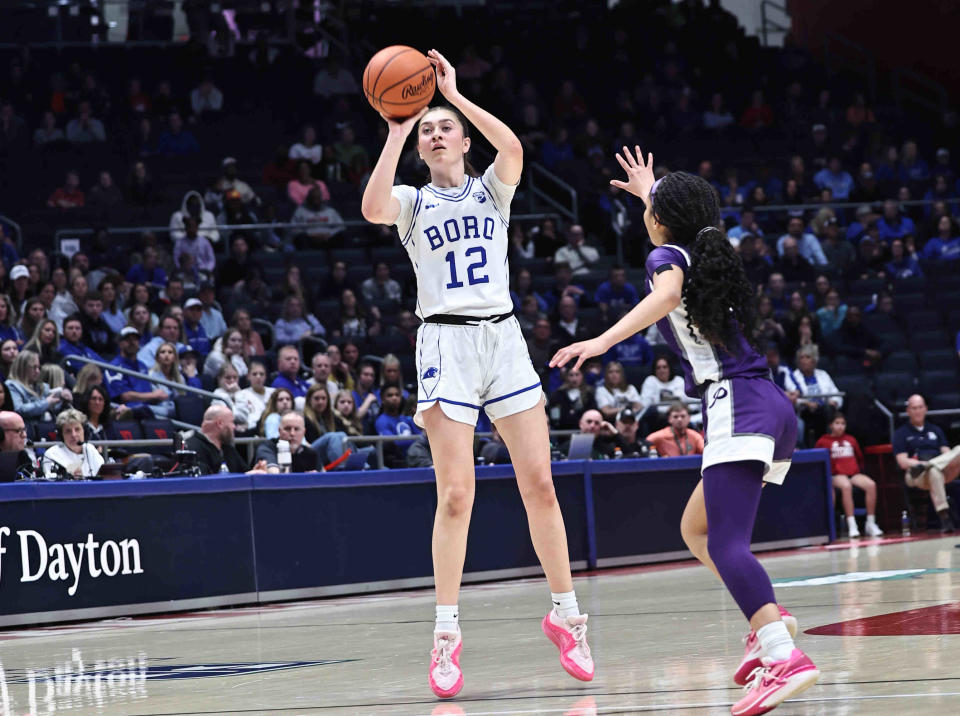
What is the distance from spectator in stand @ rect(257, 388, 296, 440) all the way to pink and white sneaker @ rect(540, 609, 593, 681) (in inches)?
301

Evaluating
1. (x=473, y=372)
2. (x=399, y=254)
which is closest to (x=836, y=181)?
(x=399, y=254)

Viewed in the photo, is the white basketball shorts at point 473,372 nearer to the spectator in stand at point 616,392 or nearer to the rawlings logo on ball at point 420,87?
the rawlings logo on ball at point 420,87

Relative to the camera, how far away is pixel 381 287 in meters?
18.1

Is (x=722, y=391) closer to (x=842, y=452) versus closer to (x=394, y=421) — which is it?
(x=394, y=421)

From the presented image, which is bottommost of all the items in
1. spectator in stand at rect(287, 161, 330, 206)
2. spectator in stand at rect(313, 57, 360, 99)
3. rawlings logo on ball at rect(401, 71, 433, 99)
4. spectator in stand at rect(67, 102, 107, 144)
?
rawlings logo on ball at rect(401, 71, 433, 99)

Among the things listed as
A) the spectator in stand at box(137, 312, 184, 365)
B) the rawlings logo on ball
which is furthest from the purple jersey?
the spectator in stand at box(137, 312, 184, 365)

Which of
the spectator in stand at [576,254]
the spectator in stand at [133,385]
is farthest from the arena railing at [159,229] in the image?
the spectator in stand at [133,385]

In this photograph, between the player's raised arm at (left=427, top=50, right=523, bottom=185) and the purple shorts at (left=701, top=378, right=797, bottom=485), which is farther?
the player's raised arm at (left=427, top=50, right=523, bottom=185)

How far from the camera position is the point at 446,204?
18.6 feet

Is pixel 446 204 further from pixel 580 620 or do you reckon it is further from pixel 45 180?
pixel 45 180

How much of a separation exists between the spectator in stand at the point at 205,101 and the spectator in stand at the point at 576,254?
6018mm

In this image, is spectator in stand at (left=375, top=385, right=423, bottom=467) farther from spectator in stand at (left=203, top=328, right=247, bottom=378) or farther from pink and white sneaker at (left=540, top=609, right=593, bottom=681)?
pink and white sneaker at (left=540, top=609, right=593, bottom=681)

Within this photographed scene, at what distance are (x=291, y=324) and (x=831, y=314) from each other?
24.2 feet

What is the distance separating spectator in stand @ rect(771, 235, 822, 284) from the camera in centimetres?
1992
